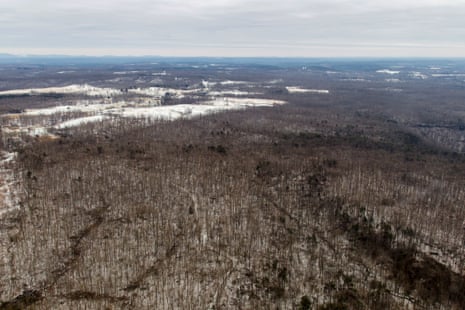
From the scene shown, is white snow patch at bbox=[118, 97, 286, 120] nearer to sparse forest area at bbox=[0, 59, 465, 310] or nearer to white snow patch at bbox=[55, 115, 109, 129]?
white snow patch at bbox=[55, 115, 109, 129]

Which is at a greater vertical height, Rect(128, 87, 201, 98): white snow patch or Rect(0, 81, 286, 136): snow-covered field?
Rect(128, 87, 201, 98): white snow patch

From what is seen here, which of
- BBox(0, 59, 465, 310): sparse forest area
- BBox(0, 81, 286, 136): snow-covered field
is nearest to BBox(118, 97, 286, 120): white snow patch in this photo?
BBox(0, 81, 286, 136): snow-covered field

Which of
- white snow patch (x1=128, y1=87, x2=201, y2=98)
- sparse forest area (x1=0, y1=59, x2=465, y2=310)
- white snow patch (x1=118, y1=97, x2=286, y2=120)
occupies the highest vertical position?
white snow patch (x1=128, y1=87, x2=201, y2=98)

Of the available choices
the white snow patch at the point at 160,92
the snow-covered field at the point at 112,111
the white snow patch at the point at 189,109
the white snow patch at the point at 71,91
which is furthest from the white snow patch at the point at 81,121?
the white snow patch at the point at 71,91

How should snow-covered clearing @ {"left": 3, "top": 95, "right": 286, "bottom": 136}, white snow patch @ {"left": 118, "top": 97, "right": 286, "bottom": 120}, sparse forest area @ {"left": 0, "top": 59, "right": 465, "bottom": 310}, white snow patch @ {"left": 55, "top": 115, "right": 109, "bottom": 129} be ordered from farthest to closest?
white snow patch @ {"left": 118, "top": 97, "right": 286, "bottom": 120} < white snow patch @ {"left": 55, "top": 115, "right": 109, "bottom": 129} < snow-covered clearing @ {"left": 3, "top": 95, "right": 286, "bottom": 136} < sparse forest area @ {"left": 0, "top": 59, "right": 465, "bottom": 310}

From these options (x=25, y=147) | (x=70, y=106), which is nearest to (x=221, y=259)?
(x=25, y=147)

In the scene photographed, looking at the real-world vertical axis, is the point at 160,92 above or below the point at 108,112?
above

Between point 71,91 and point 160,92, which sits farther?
point 160,92

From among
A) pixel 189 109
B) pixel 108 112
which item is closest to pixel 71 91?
pixel 108 112

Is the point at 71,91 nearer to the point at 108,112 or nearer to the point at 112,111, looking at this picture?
the point at 112,111
